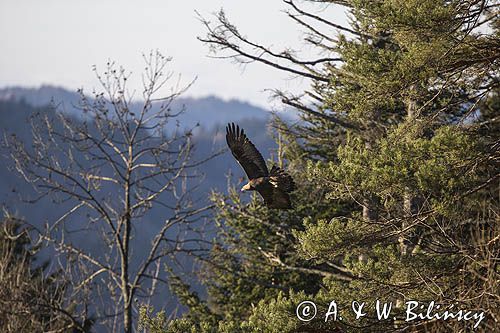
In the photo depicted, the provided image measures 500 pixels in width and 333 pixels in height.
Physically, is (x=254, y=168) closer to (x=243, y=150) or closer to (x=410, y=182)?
(x=243, y=150)

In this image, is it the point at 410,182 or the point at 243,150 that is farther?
the point at 243,150

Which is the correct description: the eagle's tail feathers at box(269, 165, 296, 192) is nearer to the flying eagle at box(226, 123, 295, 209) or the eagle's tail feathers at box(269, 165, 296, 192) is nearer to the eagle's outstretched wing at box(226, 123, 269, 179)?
the flying eagle at box(226, 123, 295, 209)

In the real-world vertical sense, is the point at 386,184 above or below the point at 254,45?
below

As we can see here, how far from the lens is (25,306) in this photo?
14.4m

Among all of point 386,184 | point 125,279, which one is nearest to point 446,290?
point 386,184

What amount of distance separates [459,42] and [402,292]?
9.96 feet

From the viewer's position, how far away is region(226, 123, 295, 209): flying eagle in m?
9.98

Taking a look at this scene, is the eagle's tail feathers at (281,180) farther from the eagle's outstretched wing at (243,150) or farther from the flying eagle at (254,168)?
the eagle's outstretched wing at (243,150)

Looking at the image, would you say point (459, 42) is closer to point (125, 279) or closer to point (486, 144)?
point (486, 144)

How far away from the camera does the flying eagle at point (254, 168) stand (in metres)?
9.98

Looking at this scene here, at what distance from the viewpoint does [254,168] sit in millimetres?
10062

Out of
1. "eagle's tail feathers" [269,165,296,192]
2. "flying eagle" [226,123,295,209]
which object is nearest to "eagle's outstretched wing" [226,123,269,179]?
"flying eagle" [226,123,295,209]

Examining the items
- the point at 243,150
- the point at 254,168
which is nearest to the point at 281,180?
the point at 254,168

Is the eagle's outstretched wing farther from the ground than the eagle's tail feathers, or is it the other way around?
the eagle's outstretched wing
